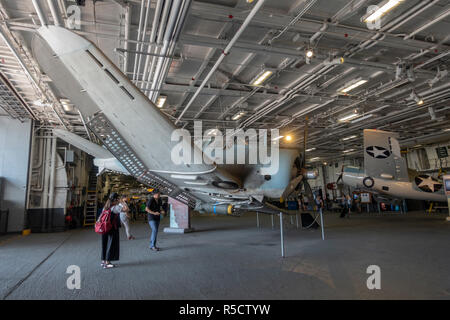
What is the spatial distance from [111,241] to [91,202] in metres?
13.1

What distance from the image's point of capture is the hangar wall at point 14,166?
37.1 ft

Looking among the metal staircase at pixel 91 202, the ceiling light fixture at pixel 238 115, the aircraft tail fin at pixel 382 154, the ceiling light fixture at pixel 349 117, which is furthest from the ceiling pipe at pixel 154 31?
the metal staircase at pixel 91 202

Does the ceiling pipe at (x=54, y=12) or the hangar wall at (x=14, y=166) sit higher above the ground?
the ceiling pipe at (x=54, y=12)

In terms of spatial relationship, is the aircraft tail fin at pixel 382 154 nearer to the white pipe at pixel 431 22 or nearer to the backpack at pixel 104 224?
the white pipe at pixel 431 22

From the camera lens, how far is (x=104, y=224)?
5031mm

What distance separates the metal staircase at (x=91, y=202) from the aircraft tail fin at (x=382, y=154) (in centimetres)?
1567

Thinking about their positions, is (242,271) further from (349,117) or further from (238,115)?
(349,117)

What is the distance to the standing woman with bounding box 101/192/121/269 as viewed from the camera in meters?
5.07

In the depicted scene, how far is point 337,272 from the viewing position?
4.27 meters

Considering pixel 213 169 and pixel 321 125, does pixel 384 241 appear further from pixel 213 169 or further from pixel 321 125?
pixel 321 125

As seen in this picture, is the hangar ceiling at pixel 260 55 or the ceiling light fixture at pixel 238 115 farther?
the ceiling light fixture at pixel 238 115

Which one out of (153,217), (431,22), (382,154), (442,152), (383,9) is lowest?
(153,217)

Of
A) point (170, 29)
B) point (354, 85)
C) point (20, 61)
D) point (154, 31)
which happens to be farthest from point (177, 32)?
point (354, 85)

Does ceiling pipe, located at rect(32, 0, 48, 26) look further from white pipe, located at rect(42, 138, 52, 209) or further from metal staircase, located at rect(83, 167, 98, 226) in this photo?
metal staircase, located at rect(83, 167, 98, 226)
